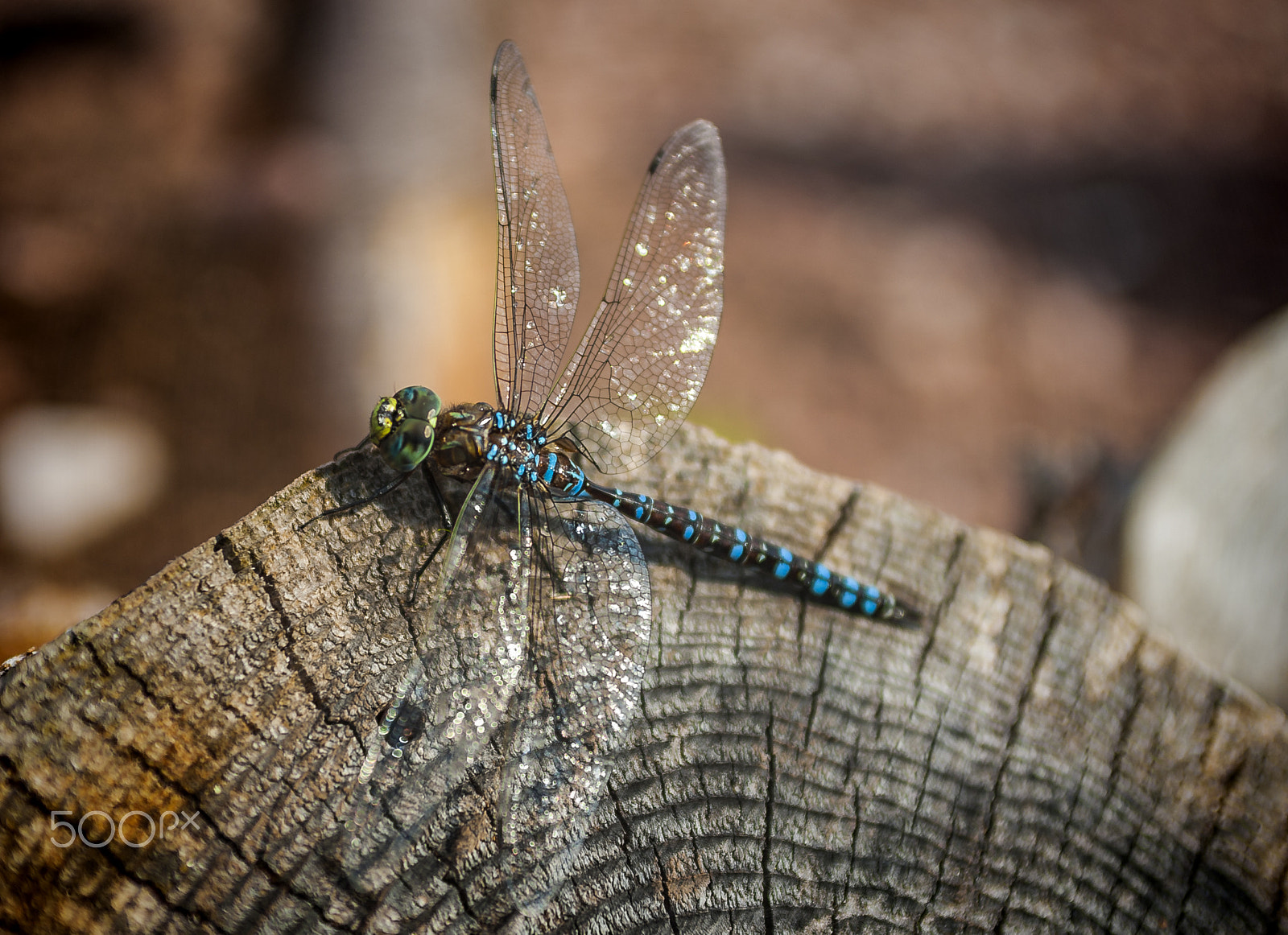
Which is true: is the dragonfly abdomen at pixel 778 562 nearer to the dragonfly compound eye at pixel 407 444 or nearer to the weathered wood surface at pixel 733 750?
the weathered wood surface at pixel 733 750

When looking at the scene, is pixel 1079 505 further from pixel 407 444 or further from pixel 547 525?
pixel 407 444

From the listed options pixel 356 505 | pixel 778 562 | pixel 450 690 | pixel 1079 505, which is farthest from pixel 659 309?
pixel 1079 505

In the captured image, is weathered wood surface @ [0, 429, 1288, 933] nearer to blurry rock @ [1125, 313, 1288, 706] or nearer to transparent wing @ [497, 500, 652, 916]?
transparent wing @ [497, 500, 652, 916]

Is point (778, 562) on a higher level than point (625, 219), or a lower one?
lower

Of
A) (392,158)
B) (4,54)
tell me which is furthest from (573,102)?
(4,54)

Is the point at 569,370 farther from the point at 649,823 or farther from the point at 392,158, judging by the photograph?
the point at 392,158

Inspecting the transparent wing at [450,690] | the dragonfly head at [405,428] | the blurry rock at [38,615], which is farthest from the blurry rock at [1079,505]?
the blurry rock at [38,615]
